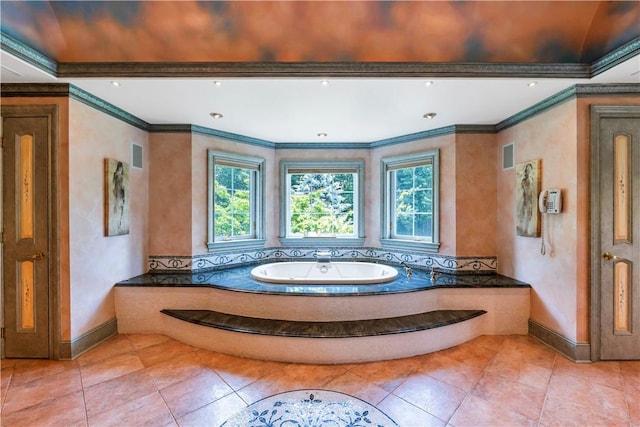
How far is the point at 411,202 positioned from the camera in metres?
3.61

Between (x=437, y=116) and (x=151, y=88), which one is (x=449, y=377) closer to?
(x=437, y=116)

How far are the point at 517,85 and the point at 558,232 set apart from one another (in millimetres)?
1285

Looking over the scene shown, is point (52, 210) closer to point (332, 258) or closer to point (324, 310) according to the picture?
point (324, 310)

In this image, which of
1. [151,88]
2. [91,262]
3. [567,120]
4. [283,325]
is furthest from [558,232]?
[91,262]

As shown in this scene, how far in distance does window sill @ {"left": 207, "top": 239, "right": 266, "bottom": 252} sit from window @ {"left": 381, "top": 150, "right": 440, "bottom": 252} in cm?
167

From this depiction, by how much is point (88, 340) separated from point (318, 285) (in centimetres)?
206

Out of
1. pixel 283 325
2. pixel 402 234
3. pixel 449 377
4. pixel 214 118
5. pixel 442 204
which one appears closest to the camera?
pixel 449 377

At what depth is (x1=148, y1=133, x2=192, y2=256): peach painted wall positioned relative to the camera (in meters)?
3.14

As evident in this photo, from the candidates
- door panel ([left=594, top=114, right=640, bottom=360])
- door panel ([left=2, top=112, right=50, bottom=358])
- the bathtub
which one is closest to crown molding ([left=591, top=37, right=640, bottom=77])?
door panel ([left=594, top=114, right=640, bottom=360])

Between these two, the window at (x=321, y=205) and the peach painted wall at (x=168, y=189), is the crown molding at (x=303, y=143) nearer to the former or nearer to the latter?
the peach painted wall at (x=168, y=189)

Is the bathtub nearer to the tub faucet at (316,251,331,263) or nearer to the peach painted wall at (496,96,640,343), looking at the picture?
the tub faucet at (316,251,331,263)

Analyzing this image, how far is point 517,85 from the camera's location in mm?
2180

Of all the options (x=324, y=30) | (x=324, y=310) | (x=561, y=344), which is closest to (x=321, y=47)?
(x=324, y=30)

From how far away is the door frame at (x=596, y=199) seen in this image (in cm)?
217
